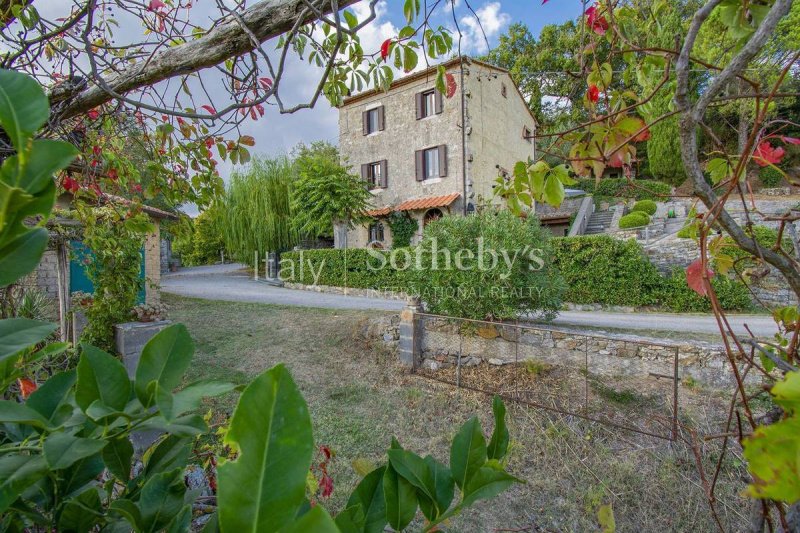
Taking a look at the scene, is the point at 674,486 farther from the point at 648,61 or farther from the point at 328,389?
the point at 328,389

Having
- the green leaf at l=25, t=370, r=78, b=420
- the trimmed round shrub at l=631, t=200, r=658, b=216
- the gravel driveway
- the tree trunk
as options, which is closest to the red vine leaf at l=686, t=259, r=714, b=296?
the green leaf at l=25, t=370, r=78, b=420

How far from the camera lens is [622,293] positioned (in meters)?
9.66

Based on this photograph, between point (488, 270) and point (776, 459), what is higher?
point (776, 459)

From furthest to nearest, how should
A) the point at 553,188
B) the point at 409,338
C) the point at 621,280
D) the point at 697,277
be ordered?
the point at 621,280 < the point at 409,338 < the point at 553,188 < the point at 697,277

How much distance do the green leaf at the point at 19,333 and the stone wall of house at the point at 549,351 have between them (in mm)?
4761

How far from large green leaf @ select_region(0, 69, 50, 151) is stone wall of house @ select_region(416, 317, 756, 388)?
15.9 ft

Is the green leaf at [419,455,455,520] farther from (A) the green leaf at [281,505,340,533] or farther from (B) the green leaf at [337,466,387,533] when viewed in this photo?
(A) the green leaf at [281,505,340,533]

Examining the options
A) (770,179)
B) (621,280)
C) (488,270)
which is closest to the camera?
(488,270)

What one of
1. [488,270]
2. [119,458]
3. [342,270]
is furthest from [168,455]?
[342,270]

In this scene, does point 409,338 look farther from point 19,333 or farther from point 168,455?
point 19,333

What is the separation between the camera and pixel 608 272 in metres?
9.68

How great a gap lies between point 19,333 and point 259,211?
17.5 metres

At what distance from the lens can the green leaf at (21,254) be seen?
0.33m

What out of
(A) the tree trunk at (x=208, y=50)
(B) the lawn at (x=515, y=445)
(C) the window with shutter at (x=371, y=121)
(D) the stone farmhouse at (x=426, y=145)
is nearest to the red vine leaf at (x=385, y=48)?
(A) the tree trunk at (x=208, y=50)
